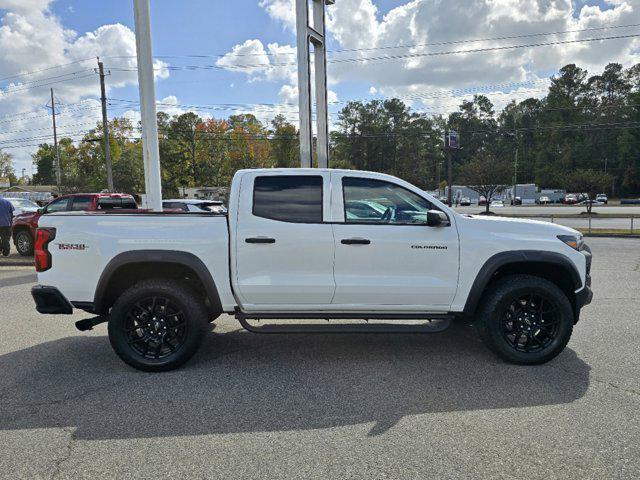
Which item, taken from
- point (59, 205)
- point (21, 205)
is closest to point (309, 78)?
point (59, 205)

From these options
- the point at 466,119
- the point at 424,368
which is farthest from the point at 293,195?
the point at 466,119

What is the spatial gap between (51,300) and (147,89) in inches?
213

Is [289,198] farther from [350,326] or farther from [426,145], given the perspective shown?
[426,145]

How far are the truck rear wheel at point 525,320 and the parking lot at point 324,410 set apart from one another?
0.18m

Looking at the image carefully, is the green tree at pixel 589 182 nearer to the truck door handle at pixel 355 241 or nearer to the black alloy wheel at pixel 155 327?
the truck door handle at pixel 355 241

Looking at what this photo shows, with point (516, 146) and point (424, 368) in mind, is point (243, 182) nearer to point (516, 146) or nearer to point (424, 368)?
point (424, 368)

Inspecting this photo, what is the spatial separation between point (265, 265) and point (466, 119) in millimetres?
122845

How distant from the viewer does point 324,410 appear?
11.5 feet

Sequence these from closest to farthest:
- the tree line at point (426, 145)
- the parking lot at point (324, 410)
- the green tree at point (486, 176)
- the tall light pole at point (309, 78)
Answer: the parking lot at point (324, 410), the tall light pole at point (309, 78), the green tree at point (486, 176), the tree line at point (426, 145)

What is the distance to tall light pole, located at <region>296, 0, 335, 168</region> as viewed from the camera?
8352 millimetres

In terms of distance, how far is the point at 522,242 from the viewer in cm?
428

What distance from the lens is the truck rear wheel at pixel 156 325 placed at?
13.9 ft

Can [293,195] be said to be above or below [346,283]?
above

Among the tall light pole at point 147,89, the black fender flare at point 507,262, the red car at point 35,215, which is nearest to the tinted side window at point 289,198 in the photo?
the black fender flare at point 507,262
